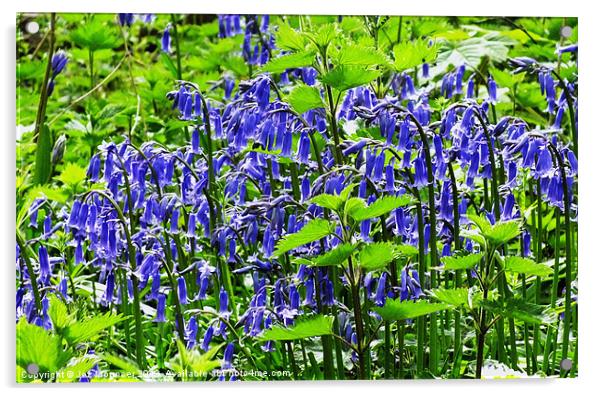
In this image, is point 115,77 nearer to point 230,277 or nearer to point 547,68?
point 230,277

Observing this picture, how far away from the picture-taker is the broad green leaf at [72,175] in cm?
302

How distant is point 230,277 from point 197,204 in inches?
11.1

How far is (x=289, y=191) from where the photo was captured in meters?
3.04

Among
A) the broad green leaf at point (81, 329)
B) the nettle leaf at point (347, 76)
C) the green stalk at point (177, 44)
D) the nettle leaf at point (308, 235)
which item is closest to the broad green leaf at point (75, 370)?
the broad green leaf at point (81, 329)

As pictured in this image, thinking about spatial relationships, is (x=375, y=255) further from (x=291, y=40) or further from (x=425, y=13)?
(x=425, y=13)

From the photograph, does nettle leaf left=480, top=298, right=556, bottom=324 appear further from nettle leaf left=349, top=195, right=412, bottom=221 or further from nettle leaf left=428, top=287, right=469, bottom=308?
nettle leaf left=349, top=195, right=412, bottom=221

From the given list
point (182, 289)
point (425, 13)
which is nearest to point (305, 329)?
point (182, 289)

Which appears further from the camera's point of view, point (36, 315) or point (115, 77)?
point (115, 77)

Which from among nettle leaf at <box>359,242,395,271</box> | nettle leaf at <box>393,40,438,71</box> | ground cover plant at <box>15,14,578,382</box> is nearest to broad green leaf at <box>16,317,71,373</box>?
ground cover plant at <box>15,14,578,382</box>

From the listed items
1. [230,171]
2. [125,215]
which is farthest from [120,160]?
[230,171]

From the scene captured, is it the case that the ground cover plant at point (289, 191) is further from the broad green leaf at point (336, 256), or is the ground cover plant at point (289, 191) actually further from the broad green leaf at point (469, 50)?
the broad green leaf at point (336, 256)

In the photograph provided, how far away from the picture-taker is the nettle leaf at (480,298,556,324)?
2725mm

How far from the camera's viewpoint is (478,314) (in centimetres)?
287

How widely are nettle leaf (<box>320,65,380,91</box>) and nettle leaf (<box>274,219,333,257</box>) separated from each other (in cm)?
46
